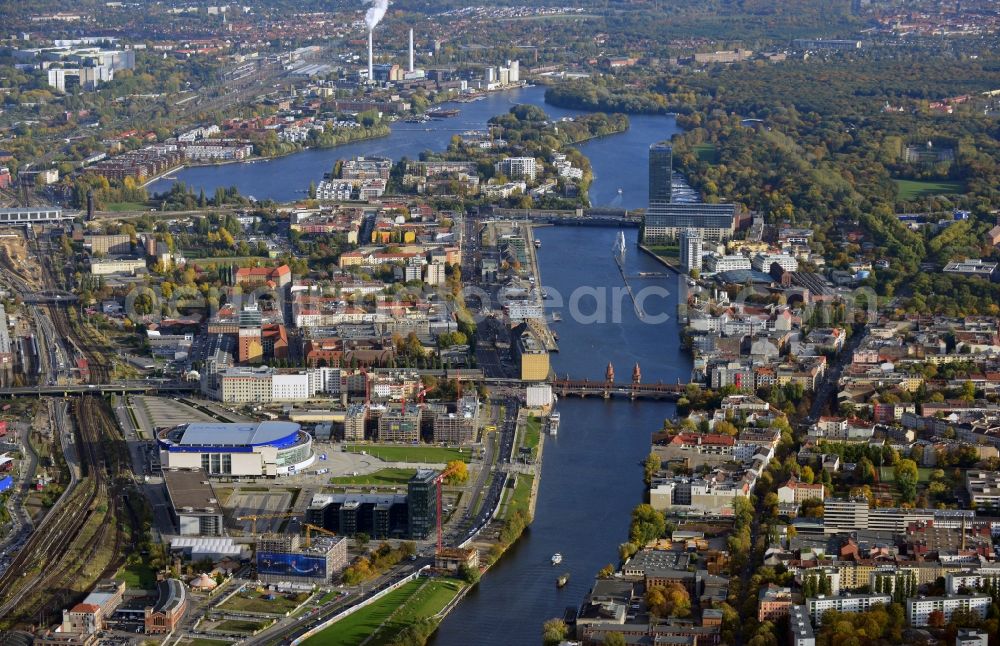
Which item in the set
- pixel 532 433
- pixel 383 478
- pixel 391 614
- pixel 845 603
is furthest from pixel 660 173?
pixel 845 603

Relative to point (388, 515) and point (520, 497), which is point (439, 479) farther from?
point (520, 497)

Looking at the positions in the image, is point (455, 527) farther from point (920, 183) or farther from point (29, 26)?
point (29, 26)

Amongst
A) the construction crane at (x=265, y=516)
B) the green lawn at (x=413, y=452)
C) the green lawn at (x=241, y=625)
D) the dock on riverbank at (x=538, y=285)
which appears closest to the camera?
the green lawn at (x=241, y=625)

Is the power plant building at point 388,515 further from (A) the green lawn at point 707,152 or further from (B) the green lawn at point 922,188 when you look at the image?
(A) the green lawn at point 707,152

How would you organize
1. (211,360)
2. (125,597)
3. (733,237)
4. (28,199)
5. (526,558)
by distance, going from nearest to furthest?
(125,597) → (526,558) → (211,360) → (733,237) → (28,199)

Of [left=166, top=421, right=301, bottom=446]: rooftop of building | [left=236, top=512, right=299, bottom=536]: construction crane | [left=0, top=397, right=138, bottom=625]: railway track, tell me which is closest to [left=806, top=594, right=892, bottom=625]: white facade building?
[left=236, top=512, right=299, bottom=536]: construction crane

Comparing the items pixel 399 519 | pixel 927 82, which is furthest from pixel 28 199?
pixel 927 82

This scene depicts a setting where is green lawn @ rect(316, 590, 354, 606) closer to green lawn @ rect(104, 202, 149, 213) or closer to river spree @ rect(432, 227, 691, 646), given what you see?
river spree @ rect(432, 227, 691, 646)

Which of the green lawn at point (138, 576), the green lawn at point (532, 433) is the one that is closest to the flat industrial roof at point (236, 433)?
the green lawn at point (532, 433)
